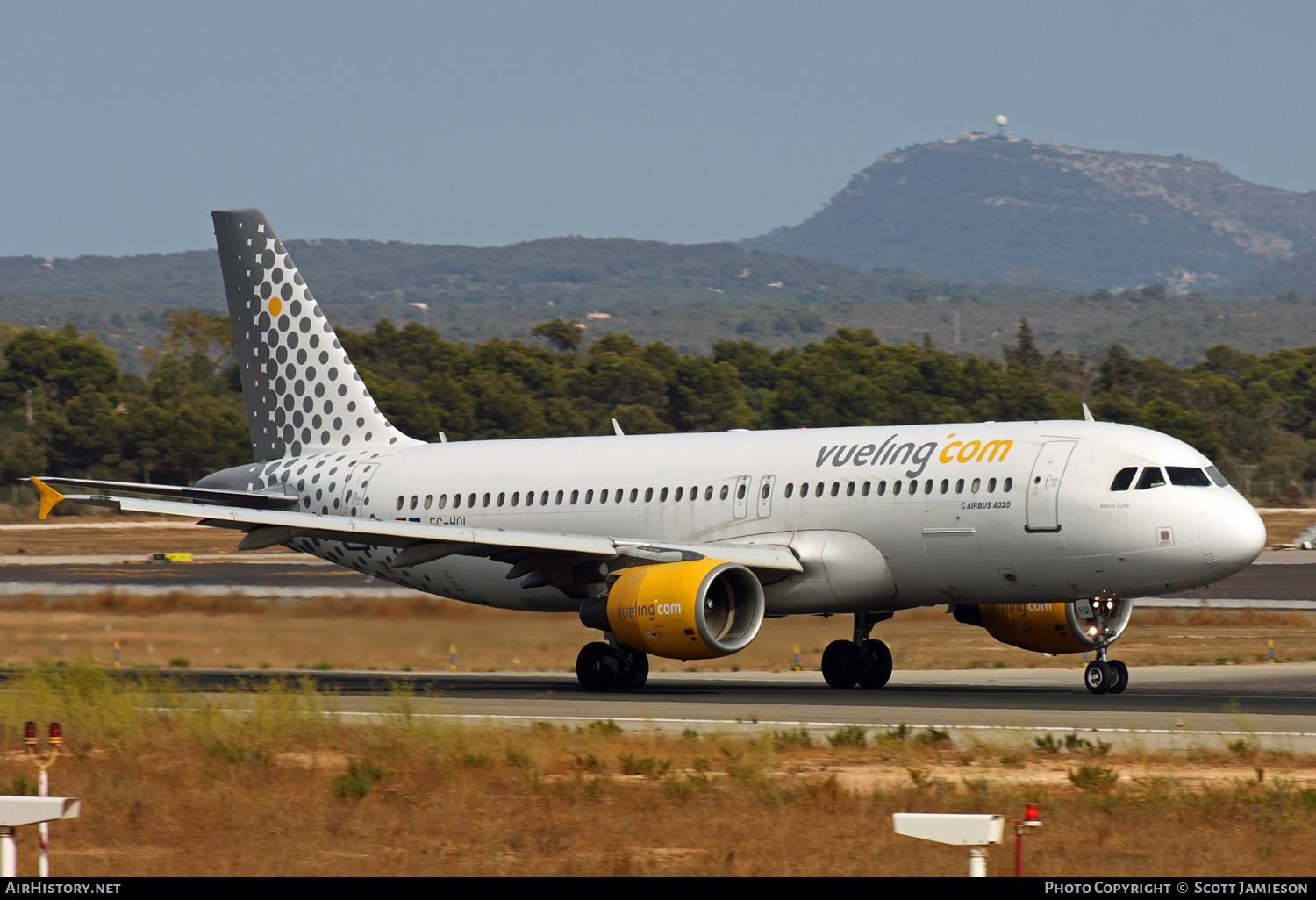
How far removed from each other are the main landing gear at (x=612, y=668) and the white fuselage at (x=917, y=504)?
1.97 m

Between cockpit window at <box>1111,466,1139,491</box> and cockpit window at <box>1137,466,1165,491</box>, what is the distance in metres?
0.12

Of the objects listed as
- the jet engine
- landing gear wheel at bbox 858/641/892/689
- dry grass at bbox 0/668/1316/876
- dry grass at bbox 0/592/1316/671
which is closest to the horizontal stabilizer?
dry grass at bbox 0/592/1316/671

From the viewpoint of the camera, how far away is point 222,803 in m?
15.2

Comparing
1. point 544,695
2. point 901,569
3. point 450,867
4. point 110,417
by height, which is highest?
point 110,417

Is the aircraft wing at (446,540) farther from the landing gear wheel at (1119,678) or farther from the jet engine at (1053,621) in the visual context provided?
the landing gear wheel at (1119,678)

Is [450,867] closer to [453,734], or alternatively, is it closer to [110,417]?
[453,734]

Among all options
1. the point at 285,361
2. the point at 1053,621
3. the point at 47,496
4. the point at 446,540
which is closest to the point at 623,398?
the point at 285,361

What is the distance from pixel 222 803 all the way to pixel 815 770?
567 centimetres

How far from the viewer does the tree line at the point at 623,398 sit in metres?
103

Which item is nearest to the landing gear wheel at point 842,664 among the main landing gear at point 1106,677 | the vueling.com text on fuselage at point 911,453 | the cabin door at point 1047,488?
the vueling.com text on fuselage at point 911,453

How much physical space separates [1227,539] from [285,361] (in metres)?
19.2

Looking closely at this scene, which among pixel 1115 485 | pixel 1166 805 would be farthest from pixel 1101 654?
pixel 1166 805

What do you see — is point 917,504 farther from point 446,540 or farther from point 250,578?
point 250,578

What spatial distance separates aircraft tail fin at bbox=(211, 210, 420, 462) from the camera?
115ft
